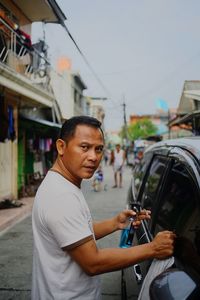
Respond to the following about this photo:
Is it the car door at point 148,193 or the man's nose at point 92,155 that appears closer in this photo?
the man's nose at point 92,155

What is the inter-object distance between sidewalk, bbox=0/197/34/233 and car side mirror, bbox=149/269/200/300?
19.0 feet

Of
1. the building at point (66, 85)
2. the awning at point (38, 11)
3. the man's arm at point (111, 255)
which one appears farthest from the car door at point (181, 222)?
the building at point (66, 85)

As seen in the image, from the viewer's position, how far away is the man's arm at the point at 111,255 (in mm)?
1498

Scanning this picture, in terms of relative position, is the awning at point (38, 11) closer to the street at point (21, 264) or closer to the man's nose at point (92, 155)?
the street at point (21, 264)

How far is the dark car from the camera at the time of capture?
60.1 inches

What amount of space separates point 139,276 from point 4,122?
6864 millimetres

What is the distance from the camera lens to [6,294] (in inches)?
155

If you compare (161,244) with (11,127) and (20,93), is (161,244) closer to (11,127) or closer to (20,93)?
(11,127)

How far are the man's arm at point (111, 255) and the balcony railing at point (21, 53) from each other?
8.00 meters

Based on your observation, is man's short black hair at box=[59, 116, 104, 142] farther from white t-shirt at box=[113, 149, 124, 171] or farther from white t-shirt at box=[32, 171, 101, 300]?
white t-shirt at box=[113, 149, 124, 171]

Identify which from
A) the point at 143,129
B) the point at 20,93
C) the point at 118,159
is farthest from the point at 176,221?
the point at 143,129

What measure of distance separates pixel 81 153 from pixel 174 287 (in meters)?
0.69

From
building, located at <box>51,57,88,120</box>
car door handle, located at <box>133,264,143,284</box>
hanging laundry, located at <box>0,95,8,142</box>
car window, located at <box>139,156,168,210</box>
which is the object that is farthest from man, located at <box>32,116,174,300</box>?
building, located at <box>51,57,88,120</box>

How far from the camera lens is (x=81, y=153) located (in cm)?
165
